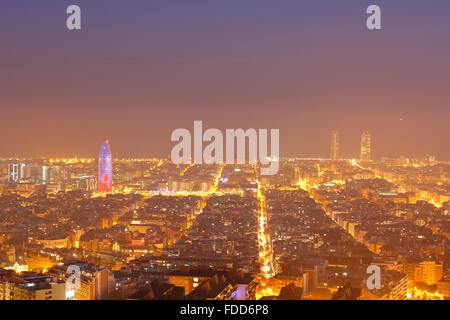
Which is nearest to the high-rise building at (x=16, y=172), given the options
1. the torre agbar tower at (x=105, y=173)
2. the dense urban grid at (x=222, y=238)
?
the dense urban grid at (x=222, y=238)

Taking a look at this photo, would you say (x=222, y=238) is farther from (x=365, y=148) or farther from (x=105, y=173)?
(x=365, y=148)

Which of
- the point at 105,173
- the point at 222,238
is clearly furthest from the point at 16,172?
the point at 222,238

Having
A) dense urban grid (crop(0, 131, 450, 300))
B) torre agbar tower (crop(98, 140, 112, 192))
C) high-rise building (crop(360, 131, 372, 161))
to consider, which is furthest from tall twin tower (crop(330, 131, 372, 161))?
torre agbar tower (crop(98, 140, 112, 192))

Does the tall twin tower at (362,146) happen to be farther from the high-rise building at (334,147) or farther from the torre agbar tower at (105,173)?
the torre agbar tower at (105,173)

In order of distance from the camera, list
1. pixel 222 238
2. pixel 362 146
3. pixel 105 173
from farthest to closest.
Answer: pixel 362 146 → pixel 105 173 → pixel 222 238
